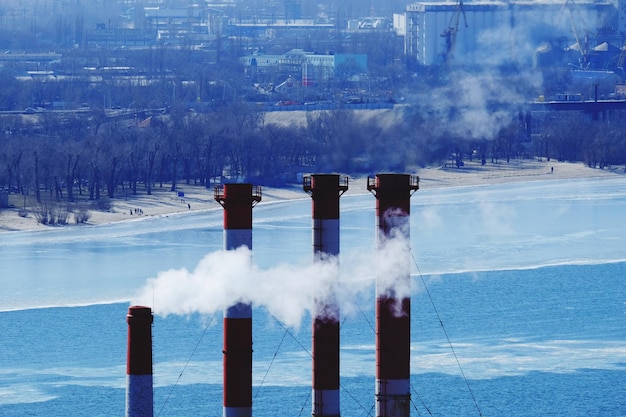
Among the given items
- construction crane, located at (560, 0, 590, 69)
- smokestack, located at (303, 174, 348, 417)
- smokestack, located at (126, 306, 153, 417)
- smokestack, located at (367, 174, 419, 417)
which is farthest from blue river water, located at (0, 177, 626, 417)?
construction crane, located at (560, 0, 590, 69)

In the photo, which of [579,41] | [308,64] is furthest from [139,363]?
[308,64]

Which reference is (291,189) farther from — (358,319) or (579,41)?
(579,41)

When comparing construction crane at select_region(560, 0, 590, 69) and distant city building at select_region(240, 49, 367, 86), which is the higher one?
construction crane at select_region(560, 0, 590, 69)

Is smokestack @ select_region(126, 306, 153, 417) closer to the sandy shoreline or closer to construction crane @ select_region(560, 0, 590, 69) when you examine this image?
the sandy shoreline

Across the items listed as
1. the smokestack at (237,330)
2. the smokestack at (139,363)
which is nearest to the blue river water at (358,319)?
the smokestack at (237,330)

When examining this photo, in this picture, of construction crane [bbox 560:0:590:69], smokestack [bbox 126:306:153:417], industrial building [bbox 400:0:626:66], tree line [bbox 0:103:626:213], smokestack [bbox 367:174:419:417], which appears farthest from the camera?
construction crane [bbox 560:0:590:69]

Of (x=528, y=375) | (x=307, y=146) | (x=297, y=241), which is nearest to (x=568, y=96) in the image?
(x=307, y=146)
